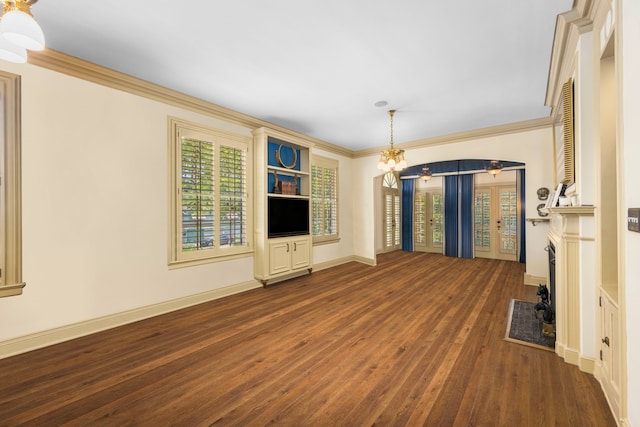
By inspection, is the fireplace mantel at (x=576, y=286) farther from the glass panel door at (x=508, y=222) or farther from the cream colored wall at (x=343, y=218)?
the glass panel door at (x=508, y=222)

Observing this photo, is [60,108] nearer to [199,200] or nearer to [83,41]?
[83,41]

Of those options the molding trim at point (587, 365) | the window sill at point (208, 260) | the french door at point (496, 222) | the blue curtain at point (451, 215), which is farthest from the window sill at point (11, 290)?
the french door at point (496, 222)

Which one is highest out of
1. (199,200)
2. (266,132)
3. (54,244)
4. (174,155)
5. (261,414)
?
(266,132)

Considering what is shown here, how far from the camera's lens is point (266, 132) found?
4574mm

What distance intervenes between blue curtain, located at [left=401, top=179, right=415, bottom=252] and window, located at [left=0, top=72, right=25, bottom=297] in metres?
8.70

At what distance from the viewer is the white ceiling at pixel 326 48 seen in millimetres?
2145

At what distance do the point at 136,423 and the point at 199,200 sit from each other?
8.84 feet

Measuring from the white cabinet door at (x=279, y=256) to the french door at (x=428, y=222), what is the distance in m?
5.47

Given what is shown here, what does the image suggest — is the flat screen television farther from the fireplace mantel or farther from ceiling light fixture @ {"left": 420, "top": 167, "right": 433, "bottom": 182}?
ceiling light fixture @ {"left": 420, "top": 167, "right": 433, "bottom": 182}

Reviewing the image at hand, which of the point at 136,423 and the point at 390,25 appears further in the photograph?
the point at 390,25

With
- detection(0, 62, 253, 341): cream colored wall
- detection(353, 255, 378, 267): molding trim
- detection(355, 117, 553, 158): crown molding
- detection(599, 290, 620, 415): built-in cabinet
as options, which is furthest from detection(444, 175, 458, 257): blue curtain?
detection(0, 62, 253, 341): cream colored wall

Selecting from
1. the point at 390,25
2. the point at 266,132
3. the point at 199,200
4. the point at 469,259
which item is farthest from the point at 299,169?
the point at 469,259

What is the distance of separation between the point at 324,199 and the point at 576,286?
Answer: 178 inches

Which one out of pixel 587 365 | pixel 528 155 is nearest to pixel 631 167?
pixel 587 365
